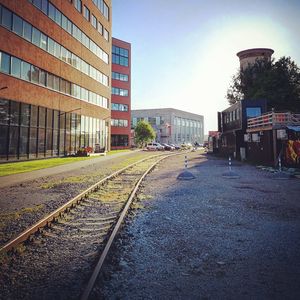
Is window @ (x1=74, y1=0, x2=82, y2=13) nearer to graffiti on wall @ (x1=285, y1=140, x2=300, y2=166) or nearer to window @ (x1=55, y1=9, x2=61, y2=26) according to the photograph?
window @ (x1=55, y1=9, x2=61, y2=26)

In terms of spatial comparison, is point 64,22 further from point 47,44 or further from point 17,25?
point 17,25

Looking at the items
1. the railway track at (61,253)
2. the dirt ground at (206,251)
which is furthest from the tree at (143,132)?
the railway track at (61,253)

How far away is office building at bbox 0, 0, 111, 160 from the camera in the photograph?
74.2 ft

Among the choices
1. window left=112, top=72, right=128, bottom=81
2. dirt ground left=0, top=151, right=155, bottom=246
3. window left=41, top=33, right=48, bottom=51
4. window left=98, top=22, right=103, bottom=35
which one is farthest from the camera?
window left=112, top=72, right=128, bottom=81

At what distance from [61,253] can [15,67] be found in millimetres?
22862

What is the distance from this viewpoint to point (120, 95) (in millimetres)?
66875

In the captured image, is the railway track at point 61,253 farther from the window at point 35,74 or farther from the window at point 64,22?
the window at point 64,22

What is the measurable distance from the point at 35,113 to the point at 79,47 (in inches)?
541

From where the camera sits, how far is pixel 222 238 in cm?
551

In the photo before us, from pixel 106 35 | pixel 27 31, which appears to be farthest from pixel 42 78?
pixel 106 35

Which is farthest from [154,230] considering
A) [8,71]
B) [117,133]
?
[117,133]

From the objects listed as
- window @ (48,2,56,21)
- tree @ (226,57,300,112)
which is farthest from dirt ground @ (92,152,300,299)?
tree @ (226,57,300,112)

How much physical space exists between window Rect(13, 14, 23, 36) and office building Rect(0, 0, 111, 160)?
→ 0.08 m

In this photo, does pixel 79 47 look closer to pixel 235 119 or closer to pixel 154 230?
pixel 235 119
